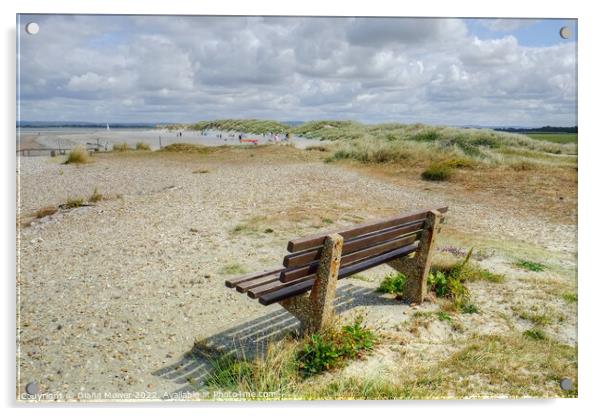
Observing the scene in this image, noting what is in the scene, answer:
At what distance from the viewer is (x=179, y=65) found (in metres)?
4.55

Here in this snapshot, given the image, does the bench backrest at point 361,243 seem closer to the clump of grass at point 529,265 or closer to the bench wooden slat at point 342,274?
the bench wooden slat at point 342,274

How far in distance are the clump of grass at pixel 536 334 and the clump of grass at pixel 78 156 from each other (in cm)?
467

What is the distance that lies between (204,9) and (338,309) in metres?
2.86

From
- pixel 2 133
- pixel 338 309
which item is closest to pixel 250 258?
pixel 338 309

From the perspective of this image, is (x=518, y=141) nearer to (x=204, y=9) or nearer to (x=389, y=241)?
(x=389, y=241)

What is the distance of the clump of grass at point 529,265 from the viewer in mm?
5011

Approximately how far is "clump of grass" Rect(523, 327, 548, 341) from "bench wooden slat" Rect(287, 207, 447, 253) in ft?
4.06

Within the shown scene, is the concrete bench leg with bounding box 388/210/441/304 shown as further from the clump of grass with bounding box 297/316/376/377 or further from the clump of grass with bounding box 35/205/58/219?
the clump of grass with bounding box 35/205/58/219

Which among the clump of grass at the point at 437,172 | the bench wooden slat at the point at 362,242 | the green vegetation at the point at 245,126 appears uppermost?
the green vegetation at the point at 245,126

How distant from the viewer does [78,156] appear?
5418 millimetres

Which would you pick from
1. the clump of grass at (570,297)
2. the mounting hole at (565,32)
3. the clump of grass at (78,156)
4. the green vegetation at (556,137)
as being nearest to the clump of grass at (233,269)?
the clump of grass at (78,156)

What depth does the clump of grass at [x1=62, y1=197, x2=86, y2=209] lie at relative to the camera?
5.31m

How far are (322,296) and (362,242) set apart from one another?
1.74 feet

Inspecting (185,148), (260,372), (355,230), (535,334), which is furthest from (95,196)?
(535,334)
